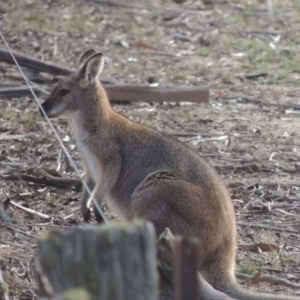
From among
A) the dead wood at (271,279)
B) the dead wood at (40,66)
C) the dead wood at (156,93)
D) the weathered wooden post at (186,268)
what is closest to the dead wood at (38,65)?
the dead wood at (40,66)

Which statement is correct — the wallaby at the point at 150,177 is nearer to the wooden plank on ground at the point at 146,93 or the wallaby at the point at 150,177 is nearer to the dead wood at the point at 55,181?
the dead wood at the point at 55,181

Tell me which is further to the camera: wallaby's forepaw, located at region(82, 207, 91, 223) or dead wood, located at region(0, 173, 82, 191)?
dead wood, located at region(0, 173, 82, 191)

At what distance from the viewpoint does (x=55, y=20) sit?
13.5 metres

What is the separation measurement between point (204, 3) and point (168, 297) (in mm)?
11206

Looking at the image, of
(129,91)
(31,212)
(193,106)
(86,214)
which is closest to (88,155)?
(86,214)

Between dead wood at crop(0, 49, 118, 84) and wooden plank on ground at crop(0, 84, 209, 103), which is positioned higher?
dead wood at crop(0, 49, 118, 84)

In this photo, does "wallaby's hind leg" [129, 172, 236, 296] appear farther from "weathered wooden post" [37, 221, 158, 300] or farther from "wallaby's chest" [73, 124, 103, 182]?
"weathered wooden post" [37, 221, 158, 300]

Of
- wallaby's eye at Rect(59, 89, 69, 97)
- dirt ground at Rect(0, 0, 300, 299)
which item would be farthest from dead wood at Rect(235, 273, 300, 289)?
wallaby's eye at Rect(59, 89, 69, 97)

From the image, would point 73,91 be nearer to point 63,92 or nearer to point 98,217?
point 63,92

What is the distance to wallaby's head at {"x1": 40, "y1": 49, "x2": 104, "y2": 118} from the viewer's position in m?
6.37

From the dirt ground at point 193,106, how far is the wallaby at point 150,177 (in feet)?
1.22

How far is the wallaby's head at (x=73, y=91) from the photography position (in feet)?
20.9

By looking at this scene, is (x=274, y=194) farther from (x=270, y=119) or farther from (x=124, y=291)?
(x=124, y=291)

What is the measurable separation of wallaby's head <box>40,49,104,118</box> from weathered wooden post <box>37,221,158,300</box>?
13.4 ft
